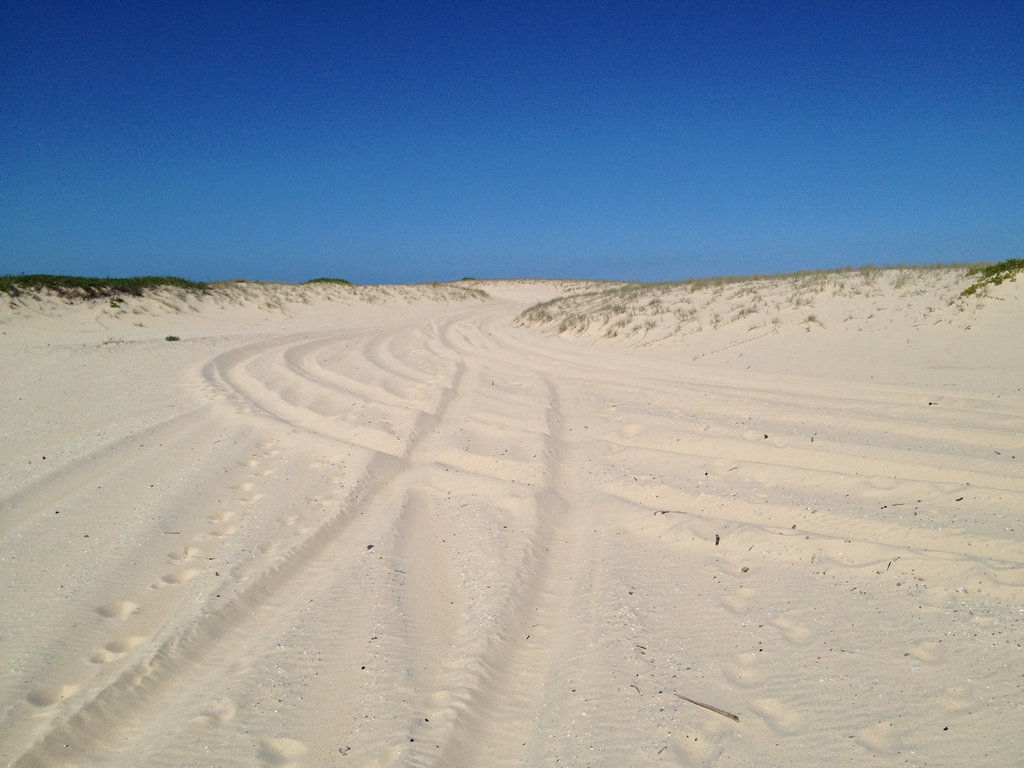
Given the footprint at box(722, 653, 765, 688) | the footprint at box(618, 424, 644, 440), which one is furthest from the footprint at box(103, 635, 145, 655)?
the footprint at box(618, 424, 644, 440)

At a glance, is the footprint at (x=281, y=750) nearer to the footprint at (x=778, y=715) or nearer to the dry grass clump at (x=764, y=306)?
the footprint at (x=778, y=715)

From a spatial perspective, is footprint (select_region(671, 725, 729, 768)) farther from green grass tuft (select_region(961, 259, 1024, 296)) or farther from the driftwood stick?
green grass tuft (select_region(961, 259, 1024, 296))

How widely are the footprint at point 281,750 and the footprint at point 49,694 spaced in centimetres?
91

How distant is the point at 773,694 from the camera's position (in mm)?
2414

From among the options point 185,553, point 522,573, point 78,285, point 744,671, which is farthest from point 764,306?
point 78,285

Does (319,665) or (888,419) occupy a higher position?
(888,419)

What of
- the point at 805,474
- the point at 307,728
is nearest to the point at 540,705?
the point at 307,728

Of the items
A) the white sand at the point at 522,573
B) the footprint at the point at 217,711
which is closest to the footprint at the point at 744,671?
the white sand at the point at 522,573

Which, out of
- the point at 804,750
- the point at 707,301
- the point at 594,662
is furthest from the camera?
the point at 707,301

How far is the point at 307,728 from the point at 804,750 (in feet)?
6.01

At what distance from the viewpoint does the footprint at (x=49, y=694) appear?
240 cm

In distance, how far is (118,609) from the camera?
9.91 ft

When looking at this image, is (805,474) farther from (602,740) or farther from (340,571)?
(340,571)

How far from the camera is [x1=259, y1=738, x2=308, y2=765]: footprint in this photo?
217cm
